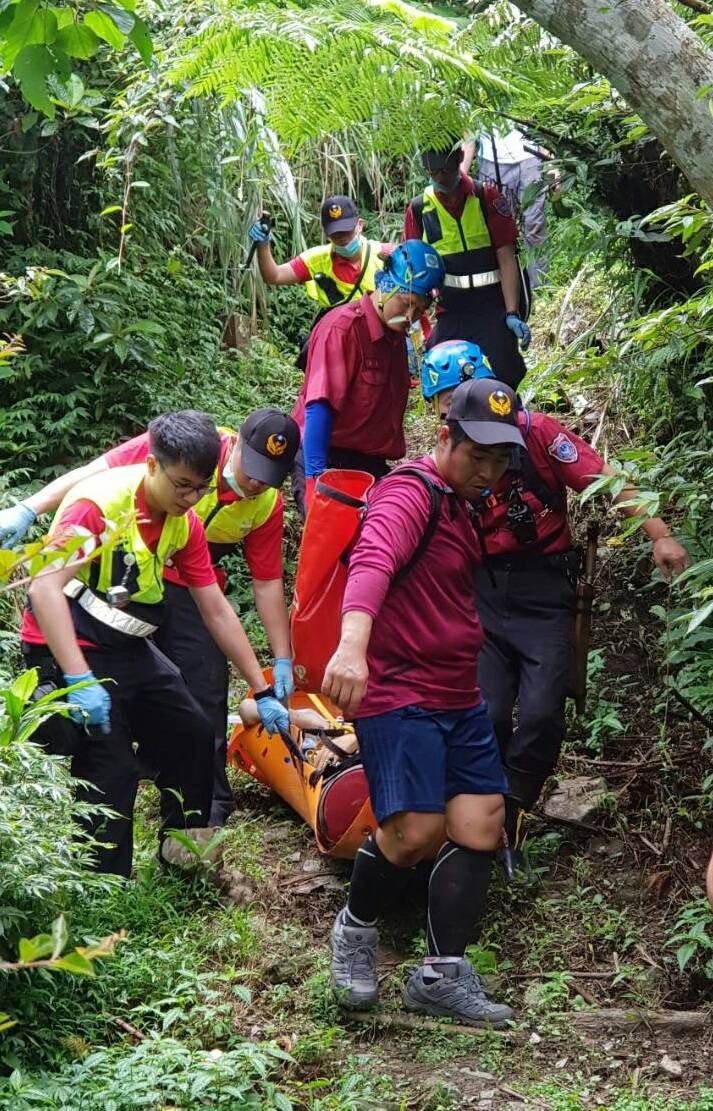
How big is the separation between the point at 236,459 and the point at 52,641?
4.04 ft

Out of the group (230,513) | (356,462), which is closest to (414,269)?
(356,462)

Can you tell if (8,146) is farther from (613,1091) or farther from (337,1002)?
(613,1091)

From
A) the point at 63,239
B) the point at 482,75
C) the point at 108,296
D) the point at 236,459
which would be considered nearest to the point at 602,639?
the point at 236,459

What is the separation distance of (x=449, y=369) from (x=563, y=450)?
52 centimetres

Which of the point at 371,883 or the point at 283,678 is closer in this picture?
the point at 371,883

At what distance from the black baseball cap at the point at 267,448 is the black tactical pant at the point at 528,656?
891 mm

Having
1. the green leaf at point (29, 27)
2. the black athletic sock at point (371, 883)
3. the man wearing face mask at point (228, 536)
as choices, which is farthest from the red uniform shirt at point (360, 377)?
the green leaf at point (29, 27)

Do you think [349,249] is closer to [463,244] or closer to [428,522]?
[463,244]

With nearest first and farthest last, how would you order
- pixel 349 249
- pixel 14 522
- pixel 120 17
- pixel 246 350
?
pixel 120 17 → pixel 14 522 → pixel 349 249 → pixel 246 350

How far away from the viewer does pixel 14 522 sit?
4.51 meters

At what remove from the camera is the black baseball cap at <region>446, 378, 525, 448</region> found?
3.69 m

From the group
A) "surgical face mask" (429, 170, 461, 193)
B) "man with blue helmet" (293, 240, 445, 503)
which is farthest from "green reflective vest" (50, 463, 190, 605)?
"surgical face mask" (429, 170, 461, 193)

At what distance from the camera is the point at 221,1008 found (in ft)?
11.8

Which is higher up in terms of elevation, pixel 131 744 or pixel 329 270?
pixel 329 270
